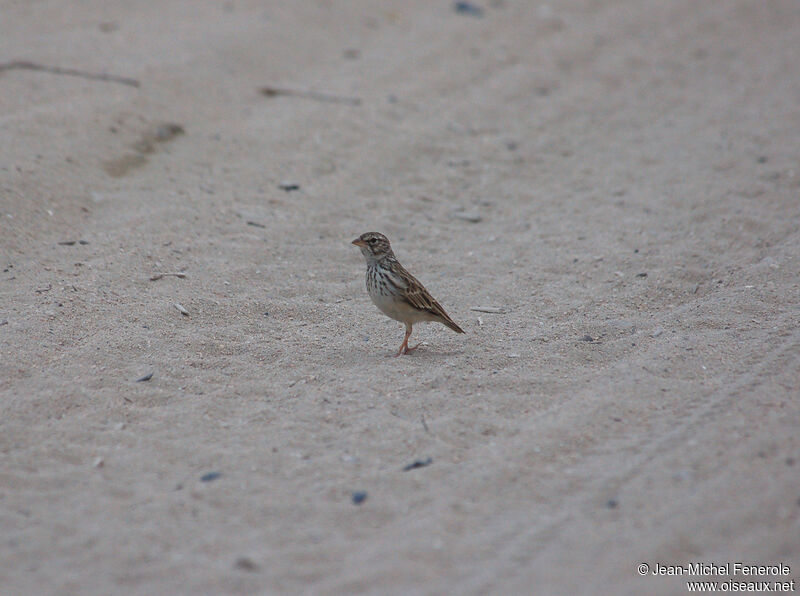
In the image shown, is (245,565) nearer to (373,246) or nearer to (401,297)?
(401,297)

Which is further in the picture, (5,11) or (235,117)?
(5,11)

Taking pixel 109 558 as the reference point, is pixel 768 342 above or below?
above

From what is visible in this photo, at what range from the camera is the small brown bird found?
6109 mm

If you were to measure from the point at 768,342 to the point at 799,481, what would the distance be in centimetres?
175

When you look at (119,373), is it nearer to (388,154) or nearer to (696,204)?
(388,154)

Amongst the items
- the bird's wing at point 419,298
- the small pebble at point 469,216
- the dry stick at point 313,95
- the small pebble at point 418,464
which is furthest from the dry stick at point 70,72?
the small pebble at point 418,464

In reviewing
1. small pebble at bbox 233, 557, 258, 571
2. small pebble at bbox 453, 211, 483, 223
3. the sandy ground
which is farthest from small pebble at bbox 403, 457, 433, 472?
small pebble at bbox 453, 211, 483, 223

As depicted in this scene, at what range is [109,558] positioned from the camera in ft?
13.1

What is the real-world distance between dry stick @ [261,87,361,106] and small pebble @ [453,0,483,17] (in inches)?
183

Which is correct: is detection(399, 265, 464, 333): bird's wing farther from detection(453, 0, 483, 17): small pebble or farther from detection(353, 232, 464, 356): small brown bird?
detection(453, 0, 483, 17): small pebble

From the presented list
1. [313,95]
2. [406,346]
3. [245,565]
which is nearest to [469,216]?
[406,346]

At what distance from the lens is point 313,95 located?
35.7 feet

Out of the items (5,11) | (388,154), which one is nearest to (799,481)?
(388,154)

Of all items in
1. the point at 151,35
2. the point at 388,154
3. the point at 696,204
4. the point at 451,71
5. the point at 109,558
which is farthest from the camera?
the point at 451,71
